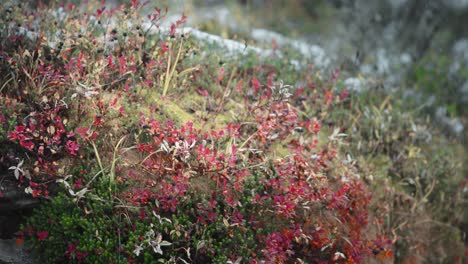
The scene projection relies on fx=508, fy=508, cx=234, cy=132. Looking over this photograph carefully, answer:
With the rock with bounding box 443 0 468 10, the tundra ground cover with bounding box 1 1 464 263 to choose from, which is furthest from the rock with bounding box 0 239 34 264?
the rock with bounding box 443 0 468 10

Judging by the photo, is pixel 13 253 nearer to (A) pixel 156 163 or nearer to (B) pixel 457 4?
(A) pixel 156 163

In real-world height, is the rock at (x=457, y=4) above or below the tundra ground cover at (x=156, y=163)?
above

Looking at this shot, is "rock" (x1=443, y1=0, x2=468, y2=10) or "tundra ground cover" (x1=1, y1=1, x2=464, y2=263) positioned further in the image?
"rock" (x1=443, y1=0, x2=468, y2=10)

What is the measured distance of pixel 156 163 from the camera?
14.5 feet

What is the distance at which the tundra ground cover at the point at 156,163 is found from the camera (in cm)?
412

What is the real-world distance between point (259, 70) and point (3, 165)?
3.25 meters

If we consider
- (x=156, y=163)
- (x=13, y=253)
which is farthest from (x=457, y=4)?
(x=13, y=253)

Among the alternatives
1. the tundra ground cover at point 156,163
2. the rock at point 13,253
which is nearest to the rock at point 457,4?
the tundra ground cover at point 156,163

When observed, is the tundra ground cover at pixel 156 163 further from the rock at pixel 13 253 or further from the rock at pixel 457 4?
the rock at pixel 457 4

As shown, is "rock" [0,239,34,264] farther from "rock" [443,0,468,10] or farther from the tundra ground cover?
"rock" [443,0,468,10]

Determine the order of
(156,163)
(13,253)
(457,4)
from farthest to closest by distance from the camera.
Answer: (457,4), (156,163), (13,253)

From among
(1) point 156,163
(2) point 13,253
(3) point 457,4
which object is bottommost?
(2) point 13,253

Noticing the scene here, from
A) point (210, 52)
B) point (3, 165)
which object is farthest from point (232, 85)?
point (3, 165)

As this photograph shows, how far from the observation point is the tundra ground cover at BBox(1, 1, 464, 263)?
412 centimetres
